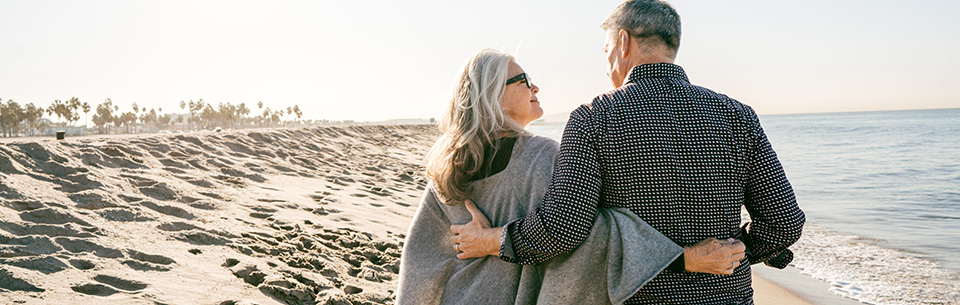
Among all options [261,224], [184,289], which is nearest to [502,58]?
[184,289]

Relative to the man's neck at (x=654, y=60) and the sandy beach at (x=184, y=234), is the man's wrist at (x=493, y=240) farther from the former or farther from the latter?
the sandy beach at (x=184, y=234)

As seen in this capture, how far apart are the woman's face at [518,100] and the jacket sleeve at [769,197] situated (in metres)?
0.79

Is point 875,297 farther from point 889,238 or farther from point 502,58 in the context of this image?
point 502,58

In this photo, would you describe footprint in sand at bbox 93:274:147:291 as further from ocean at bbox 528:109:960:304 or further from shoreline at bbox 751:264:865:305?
shoreline at bbox 751:264:865:305

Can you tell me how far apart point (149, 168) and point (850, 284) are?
7641mm

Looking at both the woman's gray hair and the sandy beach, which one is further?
the sandy beach

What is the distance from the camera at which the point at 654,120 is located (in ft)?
5.98

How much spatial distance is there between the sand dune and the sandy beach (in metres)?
0.01

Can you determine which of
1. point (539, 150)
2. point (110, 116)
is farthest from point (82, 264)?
point (110, 116)

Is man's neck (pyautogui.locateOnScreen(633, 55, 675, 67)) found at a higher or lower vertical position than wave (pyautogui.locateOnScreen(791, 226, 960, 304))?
higher

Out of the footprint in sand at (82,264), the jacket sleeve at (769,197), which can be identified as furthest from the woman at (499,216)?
the footprint in sand at (82,264)

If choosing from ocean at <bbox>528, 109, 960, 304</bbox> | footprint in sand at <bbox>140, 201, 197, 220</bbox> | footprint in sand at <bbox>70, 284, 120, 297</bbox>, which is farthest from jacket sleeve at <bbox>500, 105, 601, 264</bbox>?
footprint in sand at <bbox>140, 201, 197, 220</bbox>

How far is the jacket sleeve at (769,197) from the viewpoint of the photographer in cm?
187

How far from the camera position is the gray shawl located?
178 centimetres
